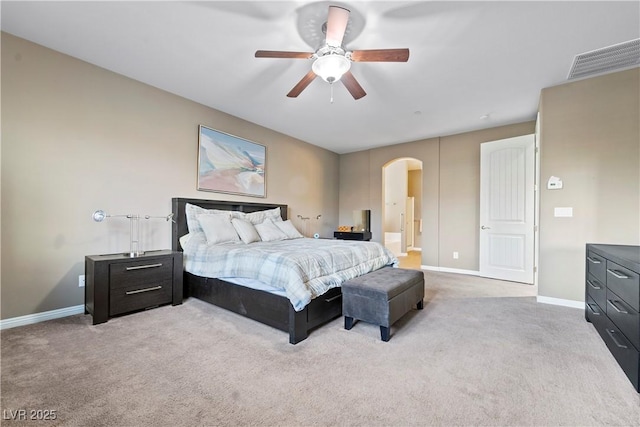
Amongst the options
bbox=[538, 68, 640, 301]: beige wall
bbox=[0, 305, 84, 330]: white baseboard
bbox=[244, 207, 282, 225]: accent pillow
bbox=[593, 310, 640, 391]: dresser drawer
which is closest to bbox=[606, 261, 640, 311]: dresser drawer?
bbox=[593, 310, 640, 391]: dresser drawer

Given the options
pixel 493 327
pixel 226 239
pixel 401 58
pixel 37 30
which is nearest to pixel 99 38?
pixel 37 30

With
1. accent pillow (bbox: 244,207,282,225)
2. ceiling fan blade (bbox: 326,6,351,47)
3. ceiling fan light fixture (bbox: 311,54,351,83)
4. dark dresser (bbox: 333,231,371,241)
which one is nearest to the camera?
ceiling fan blade (bbox: 326,6,351,47)

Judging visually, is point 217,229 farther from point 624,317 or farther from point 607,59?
point 607,59

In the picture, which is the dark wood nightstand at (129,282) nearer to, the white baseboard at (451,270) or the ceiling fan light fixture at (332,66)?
the ceiling fan light fixture at (332,66)

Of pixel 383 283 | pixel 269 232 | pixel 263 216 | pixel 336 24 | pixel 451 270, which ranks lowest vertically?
pixel 451 270

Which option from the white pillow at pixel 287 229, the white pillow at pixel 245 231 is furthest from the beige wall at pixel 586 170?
the white pillow at pixel 245 231

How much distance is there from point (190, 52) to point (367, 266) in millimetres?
2899

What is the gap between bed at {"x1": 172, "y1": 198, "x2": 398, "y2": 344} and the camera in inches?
89.4

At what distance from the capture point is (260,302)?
2.52 meters

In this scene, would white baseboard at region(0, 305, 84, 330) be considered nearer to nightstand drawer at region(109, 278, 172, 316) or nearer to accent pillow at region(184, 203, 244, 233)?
nightstand drawer at region(109, 278, 172, 316)

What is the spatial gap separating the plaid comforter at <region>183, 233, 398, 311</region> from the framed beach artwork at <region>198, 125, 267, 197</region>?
1033 mm

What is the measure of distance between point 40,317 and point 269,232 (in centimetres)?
247

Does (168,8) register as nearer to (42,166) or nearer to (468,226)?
(42,166)

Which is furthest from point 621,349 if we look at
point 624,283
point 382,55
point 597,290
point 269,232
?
point 269,232
